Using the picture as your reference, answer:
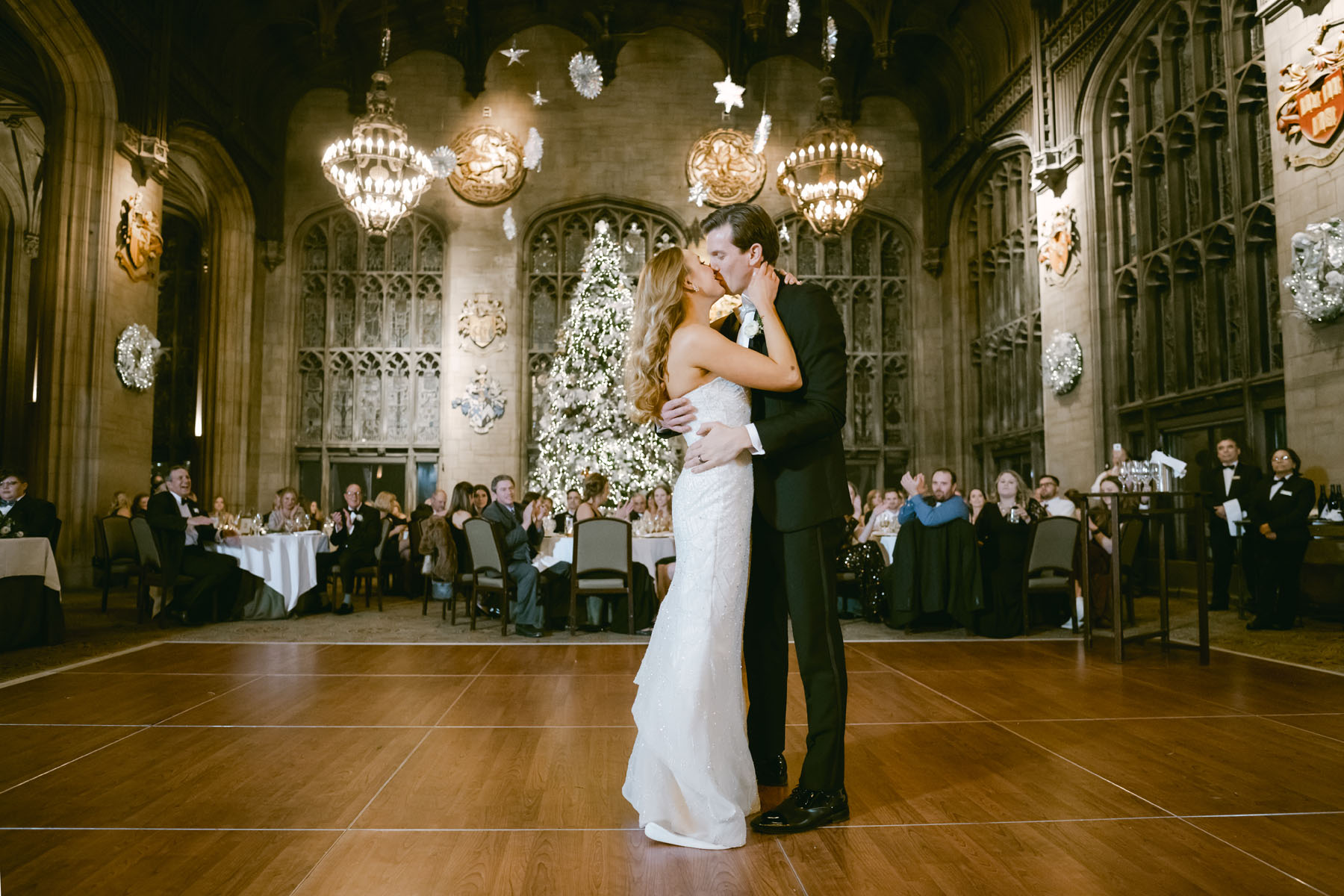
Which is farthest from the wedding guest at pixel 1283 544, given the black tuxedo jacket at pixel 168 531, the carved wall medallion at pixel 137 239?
the carved wall medallion at pixel 137 239

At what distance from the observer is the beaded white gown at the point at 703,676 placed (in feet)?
7.03

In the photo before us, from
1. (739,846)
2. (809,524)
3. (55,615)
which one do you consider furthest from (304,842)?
(55,615)

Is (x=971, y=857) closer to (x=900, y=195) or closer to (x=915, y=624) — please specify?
(x=915, y=624)

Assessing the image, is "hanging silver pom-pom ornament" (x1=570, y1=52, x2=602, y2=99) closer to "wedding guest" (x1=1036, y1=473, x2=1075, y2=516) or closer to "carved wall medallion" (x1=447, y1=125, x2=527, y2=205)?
"carved wall medallion" (x1=447, y1=125, x2=527, y2=205)

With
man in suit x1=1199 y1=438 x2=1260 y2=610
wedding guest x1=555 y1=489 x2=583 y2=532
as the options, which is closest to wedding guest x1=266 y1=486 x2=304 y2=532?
wedding guest x1=555 y1=489 x2=583 y2=532

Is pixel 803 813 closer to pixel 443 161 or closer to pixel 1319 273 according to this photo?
pixel 1319 273

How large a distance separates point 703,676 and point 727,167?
13208 millimetres

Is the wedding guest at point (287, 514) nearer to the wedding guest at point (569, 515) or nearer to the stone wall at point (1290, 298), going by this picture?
the wedding guest at point (569, 515)

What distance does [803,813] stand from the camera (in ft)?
7.34

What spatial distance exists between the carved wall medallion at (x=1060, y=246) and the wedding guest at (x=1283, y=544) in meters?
4.45

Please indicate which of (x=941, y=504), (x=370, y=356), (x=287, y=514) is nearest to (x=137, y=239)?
(x=370, y=356)

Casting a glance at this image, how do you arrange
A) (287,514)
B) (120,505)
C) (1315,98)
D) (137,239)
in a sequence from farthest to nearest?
(137,239) < (120,505) < (287,514) < (1315,98)

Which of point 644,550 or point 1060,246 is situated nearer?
point 644,550

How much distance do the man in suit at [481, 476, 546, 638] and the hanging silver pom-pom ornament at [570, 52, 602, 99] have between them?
914 centimetres
